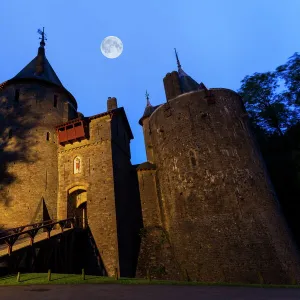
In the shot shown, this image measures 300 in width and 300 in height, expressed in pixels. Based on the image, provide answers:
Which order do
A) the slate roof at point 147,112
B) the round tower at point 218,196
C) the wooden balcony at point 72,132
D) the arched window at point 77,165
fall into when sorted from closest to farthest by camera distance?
the round tower at point 218,196, the arched window at point 77,165, the wooden balcony at point 72,132, the slate roof at point 147,112

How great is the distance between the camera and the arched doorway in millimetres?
17359

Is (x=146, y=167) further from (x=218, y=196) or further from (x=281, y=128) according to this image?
(x=281, y=128)

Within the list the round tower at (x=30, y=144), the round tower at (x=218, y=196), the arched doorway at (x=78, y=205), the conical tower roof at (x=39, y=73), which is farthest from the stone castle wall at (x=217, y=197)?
the conical tower roof at (x=39, y=73)

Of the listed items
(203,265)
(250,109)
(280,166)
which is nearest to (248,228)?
(203,265)

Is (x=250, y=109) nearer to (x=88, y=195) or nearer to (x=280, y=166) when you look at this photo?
(x=280, y=166)

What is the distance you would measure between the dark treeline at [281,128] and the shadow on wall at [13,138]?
2117 centimetres

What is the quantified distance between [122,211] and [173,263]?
193 inches

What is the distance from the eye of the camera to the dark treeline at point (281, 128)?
64.1 feet

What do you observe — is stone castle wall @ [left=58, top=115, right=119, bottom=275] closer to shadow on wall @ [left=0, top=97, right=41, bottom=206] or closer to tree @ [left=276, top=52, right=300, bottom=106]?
shadow on wall @ [left=0, top=97, right=41, bottom=206]

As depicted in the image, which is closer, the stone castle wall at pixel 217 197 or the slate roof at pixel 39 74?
the stone castle wall at pixel 217 197

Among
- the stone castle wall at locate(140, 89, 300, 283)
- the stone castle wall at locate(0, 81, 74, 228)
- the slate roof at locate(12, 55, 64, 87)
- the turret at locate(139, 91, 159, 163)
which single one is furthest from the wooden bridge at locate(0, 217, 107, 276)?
the slate roof at locate(12, 55, 64, 87)

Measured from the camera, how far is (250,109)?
26.5m

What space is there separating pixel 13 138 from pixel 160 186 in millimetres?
12854

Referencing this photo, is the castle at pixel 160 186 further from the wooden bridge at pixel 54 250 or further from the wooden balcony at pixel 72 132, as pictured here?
the wooden bridge at pixel 54 250
